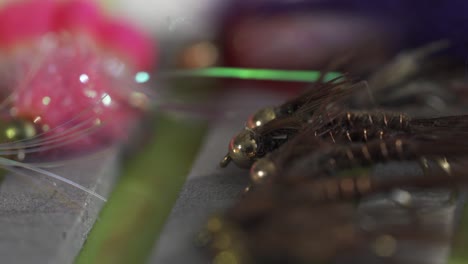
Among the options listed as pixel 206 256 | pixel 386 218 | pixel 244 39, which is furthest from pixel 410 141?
pixel 244 39

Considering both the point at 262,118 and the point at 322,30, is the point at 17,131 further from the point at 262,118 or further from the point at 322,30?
the point at 322,30

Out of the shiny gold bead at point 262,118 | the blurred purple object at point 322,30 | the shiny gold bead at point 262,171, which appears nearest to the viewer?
the shiny gold bead at point 262,171

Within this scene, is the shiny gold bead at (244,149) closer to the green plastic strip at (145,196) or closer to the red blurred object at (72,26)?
the green plastic strip at (145,196)

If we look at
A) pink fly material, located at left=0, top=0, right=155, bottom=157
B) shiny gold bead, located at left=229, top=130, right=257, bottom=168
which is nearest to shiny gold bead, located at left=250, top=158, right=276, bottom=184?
shiny gold bead, located at left=229, top=130, right=257, bottom=168

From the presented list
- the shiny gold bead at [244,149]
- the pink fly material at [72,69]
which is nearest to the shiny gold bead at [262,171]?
the shiny gold bead at [244,149]

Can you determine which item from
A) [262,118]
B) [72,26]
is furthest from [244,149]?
[72,26]

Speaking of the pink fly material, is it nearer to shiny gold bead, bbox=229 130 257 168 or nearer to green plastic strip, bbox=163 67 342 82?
green plastic strip, bbox=163 67 342 82

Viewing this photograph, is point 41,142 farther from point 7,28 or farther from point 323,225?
point 323,225
